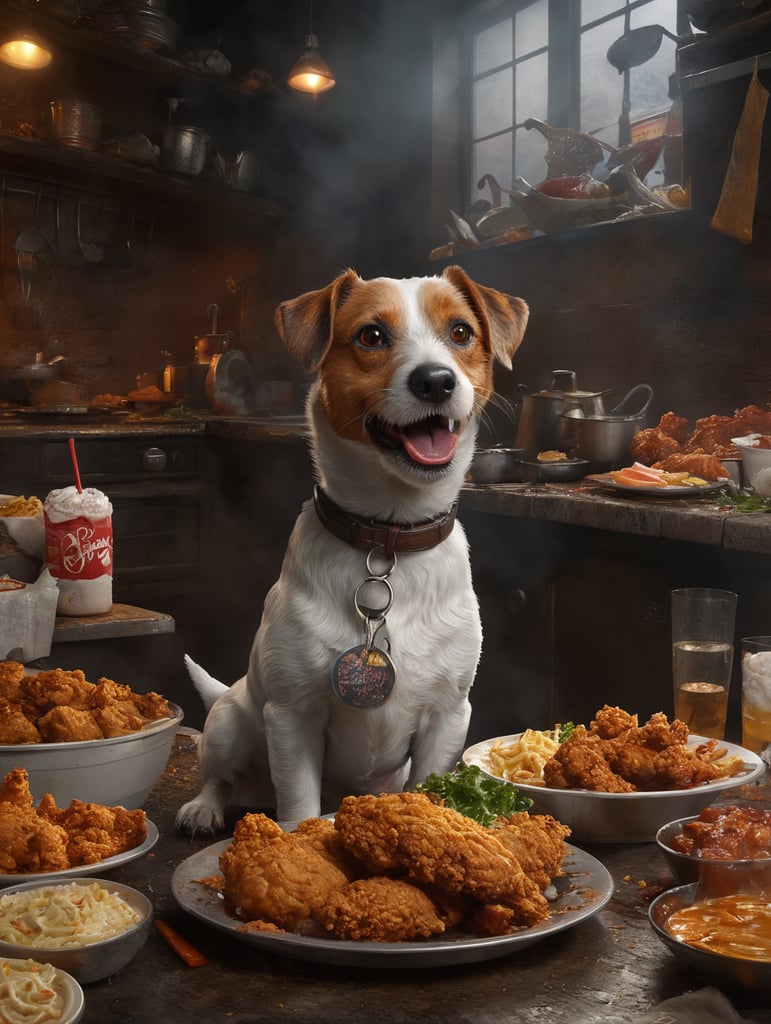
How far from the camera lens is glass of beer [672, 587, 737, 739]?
164 cm

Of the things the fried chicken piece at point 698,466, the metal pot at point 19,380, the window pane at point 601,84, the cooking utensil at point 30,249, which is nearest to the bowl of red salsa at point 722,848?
the fried chicken piece at point 698,466

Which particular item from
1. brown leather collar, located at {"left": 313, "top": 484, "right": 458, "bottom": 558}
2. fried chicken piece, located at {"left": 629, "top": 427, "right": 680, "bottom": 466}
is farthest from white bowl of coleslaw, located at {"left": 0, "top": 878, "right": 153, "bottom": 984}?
fried chicken piece, located at {"left": 629, "top": 427, "right": 680, "bottom": 466}

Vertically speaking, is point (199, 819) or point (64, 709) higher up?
point (64, 709)

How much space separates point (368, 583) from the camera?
1.24m

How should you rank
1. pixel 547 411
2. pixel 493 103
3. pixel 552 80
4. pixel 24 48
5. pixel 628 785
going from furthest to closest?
pixel 493 103 < pixel 24 48 < pixel 552 80 < pixel 547 411 < pixel 628 785

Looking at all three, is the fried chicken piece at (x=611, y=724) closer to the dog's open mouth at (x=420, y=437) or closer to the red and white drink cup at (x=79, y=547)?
the dog's open mouth at (x=420, y=437)

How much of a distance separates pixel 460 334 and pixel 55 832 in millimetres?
843

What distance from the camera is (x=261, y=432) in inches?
190

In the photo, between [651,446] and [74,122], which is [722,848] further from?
[74,122]

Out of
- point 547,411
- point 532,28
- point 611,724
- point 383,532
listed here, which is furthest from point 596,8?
point 611,724

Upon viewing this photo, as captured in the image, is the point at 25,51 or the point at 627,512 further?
the point at 25,51

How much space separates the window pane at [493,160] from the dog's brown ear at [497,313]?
4.23 meters

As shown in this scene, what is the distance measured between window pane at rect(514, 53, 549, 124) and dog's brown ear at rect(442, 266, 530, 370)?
3934 millimetres

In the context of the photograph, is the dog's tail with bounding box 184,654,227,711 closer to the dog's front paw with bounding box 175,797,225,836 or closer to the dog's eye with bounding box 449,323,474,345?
the dog's front paw with bounding box 175,797,225,836
